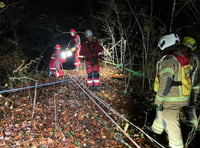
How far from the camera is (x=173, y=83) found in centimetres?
296

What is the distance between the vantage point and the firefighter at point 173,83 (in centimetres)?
290

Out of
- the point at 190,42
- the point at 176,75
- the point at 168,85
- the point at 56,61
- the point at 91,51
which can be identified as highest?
the point at 91,51

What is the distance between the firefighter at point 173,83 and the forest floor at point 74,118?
2.67 feet

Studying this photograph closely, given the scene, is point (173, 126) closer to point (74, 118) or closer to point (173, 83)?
point (173, 83)

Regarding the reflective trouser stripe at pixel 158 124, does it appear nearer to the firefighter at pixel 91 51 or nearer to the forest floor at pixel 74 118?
the forest floor at pixel 74 118

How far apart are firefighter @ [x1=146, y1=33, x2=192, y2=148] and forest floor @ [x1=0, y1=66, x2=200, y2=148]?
0.81 metres

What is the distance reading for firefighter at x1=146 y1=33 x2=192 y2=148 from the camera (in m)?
2.90

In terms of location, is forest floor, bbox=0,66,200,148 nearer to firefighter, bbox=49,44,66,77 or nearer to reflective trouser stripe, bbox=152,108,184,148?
reflective trouser stripe, bbox=152,108,184,148

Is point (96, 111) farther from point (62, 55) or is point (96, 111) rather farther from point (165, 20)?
point (165, 20)

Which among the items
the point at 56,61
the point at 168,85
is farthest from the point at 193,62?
the point at 56,61

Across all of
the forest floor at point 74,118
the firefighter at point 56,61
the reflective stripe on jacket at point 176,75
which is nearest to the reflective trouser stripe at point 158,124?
the forest floor at point 74,118

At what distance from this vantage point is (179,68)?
2.89m

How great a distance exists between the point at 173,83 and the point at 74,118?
9.95ft

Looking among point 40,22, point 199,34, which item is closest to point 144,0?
point 199,34
